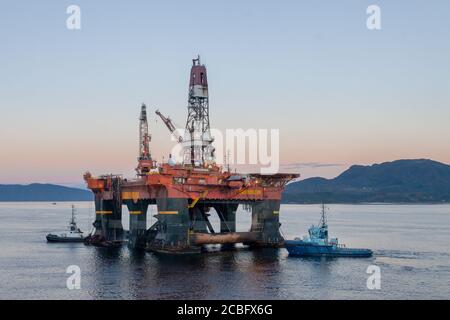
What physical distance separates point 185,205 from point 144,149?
2107 centimetres

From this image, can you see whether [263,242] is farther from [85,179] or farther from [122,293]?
[122,293]

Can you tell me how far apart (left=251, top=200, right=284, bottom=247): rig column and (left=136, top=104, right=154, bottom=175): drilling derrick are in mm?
17516

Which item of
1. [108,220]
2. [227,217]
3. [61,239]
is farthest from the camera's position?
[61,239]

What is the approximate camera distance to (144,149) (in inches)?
3684

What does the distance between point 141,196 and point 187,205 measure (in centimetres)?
825

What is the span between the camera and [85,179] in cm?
9094

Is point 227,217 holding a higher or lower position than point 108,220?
higher

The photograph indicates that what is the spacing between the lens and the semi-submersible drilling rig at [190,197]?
75125mm
